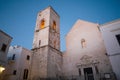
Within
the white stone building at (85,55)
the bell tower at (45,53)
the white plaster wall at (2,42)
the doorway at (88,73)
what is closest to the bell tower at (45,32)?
the bell tower at (45,53)

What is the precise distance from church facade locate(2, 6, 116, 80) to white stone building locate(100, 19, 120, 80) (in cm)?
106

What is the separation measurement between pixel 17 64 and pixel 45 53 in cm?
831

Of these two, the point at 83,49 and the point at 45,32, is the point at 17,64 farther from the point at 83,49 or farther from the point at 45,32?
the point at 83,49

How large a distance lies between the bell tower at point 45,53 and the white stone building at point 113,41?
7354 mm

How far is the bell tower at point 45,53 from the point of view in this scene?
13.5 m

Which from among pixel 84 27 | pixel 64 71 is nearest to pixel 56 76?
pixel 64 71

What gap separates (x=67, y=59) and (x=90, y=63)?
3.79m

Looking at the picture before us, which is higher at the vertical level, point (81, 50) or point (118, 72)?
point (81, 50)

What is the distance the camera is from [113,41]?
12227 mm

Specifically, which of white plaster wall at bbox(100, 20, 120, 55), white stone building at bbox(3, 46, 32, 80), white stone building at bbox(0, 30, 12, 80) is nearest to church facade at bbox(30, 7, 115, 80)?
white plaster wall at bbox(100, 20, 120, 55)

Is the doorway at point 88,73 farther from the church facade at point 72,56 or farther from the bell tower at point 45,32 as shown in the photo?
the bell tower at point 45,32

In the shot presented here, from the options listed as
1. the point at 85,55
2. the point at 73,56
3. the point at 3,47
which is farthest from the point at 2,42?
the point at 85,55

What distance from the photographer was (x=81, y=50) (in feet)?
49.8

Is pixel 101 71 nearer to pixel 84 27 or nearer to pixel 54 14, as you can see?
Result: pixel 84 27
